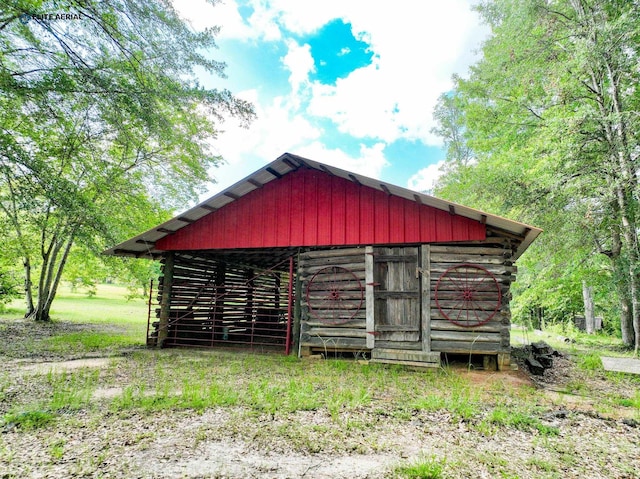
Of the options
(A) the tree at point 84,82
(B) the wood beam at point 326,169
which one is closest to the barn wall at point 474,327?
(B) the wood beam at point 326,169

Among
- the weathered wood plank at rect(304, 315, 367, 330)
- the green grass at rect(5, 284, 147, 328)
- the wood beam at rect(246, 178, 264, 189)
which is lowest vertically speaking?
the green grass at rect(5, 284, 147, 328)

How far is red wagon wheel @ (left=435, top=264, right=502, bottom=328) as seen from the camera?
8.09 meters

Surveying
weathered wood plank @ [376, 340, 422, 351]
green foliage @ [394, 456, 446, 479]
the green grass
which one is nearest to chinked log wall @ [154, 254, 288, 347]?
weathered wood plank @ [376, 340, 422, 351]

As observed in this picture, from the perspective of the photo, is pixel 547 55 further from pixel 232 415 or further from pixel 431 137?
pixel 232 415

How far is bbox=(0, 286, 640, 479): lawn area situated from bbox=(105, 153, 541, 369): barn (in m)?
1.11

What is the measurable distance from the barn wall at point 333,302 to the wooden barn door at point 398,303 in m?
0.31

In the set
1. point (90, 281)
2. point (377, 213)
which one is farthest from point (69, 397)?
point (90, 281)

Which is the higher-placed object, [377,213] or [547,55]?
[547,55]

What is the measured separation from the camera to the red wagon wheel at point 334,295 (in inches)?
358

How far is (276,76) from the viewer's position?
22828mm

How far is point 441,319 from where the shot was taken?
8344 millimetres

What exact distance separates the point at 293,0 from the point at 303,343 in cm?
983

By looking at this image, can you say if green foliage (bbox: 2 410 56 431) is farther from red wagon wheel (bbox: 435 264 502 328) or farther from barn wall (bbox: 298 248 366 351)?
red wagon wheel (bbox: 435 264 502 328)

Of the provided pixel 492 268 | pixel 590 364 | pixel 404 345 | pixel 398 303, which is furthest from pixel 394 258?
pixel 590 364
